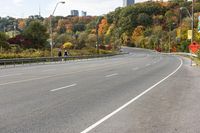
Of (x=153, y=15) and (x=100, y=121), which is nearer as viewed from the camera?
(x=100, y=121)

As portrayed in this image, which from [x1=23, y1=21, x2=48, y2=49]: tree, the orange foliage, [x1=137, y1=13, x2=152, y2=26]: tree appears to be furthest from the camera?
[x1=137, y1=13, x2=152, y2=26]: tree

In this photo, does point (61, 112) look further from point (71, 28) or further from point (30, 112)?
point (71, 28)

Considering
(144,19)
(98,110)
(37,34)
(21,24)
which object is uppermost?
(144,19)

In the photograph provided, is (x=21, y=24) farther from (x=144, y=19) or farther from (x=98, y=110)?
(x=98, y=110)

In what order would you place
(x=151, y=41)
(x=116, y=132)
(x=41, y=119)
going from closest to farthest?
(x=116, y=132)
(x=41, y=119)
(x=151, y=41)

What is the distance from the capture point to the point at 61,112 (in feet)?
36.1

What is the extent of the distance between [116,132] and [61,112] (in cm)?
286

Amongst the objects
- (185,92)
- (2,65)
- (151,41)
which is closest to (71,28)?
(151,41)

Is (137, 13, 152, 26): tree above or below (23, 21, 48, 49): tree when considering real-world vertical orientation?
above

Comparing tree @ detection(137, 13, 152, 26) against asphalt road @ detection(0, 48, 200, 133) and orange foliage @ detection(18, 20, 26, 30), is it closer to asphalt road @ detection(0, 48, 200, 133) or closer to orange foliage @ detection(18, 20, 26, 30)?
orange foliage @ detection(18, 20, 26, 30)

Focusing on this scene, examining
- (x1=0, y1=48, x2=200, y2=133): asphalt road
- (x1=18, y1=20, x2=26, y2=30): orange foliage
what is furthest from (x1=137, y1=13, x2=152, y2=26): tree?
(x1=0, y1=48, x2=200, y2=133): asphalt road

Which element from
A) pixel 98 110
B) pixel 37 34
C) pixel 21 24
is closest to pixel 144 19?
pixel 21 24

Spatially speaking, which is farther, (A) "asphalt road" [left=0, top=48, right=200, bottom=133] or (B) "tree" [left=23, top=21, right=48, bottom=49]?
(B) "tree" [left=23, top=21, right=48, bottom=49]

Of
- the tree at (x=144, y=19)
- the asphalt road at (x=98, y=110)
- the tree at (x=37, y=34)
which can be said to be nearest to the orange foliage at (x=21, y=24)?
the tree at (x=144, y=19)
